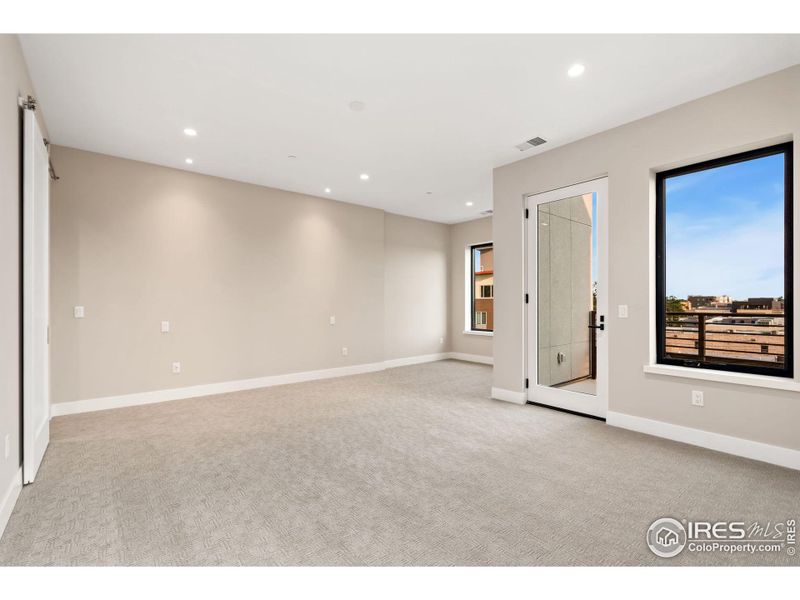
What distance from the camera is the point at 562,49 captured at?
2.47 m

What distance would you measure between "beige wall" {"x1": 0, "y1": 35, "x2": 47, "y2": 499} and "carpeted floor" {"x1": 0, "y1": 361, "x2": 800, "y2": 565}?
475 millimetres

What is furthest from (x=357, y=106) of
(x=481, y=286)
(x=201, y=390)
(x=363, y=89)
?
(x=481, y=286)

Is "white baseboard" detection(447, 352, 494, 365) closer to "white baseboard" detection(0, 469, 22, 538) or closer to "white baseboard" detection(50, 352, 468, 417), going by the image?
"white baseboard" detection(50, 352, 468, 417)

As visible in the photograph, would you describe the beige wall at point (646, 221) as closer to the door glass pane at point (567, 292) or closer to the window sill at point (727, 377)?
the window sill at point (727, 377)

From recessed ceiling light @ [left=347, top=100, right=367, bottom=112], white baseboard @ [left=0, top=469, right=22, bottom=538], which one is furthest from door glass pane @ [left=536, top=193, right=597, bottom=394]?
white baseboard @ [left=0, top=469, right=22, bottom=538]

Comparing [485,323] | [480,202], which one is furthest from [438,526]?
[485,323]

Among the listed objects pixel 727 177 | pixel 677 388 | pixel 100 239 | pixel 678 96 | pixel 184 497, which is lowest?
pixel 184 497

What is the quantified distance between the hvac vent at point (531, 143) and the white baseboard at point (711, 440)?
2.77 m

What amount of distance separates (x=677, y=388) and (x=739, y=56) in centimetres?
246

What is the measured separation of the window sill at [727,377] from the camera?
267 centimetres

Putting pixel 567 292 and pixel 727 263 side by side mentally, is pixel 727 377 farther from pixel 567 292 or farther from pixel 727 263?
pixel 567 292

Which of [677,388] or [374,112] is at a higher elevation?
[374,112]

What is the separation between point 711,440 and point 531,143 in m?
3.09
